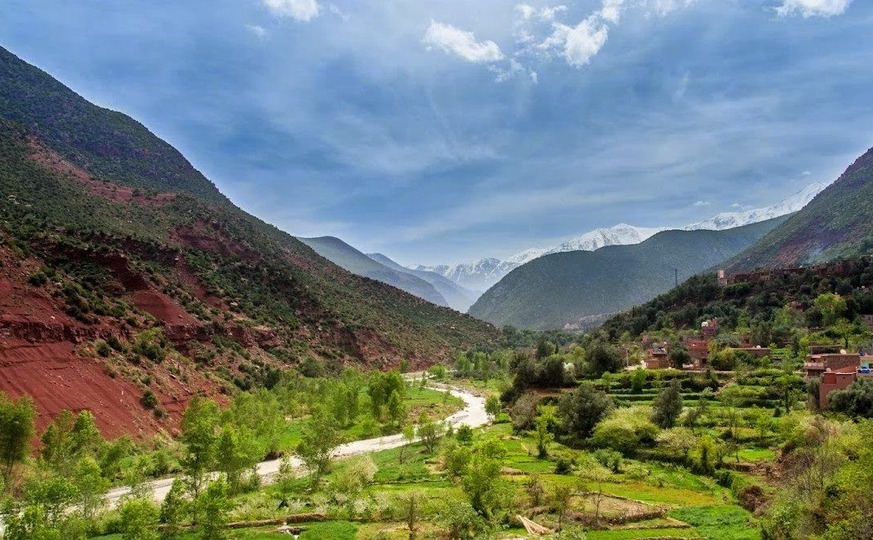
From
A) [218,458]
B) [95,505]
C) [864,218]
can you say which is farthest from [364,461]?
[864,218]

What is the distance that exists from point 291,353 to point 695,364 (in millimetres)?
71686

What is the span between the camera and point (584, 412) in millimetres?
60219

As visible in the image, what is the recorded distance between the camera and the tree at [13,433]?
3866 cm

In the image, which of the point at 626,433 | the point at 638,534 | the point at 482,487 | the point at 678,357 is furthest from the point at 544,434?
the point at 678,357

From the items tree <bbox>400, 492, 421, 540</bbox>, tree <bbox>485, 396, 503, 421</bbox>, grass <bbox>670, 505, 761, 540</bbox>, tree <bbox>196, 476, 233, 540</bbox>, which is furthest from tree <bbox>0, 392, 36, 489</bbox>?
tree <bbox>485, 396, 503, 421</bbox>

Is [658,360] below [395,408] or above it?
above

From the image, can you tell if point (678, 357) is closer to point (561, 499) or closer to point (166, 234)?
point (561, 499)

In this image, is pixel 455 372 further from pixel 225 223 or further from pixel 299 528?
pixel 299 528

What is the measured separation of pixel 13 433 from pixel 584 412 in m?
48.9

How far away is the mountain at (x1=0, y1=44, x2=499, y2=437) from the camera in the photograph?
6072 centimetres

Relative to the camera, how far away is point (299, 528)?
33.1 m

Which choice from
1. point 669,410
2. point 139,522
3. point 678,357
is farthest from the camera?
point 678,357

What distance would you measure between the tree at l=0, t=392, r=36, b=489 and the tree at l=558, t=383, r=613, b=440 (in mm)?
47088

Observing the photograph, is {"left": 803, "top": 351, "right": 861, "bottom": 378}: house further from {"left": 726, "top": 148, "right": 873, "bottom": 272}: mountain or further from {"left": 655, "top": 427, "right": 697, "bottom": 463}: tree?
{"left": 726, "top": 148, "right": 873, "bottom": 272}: mountain
